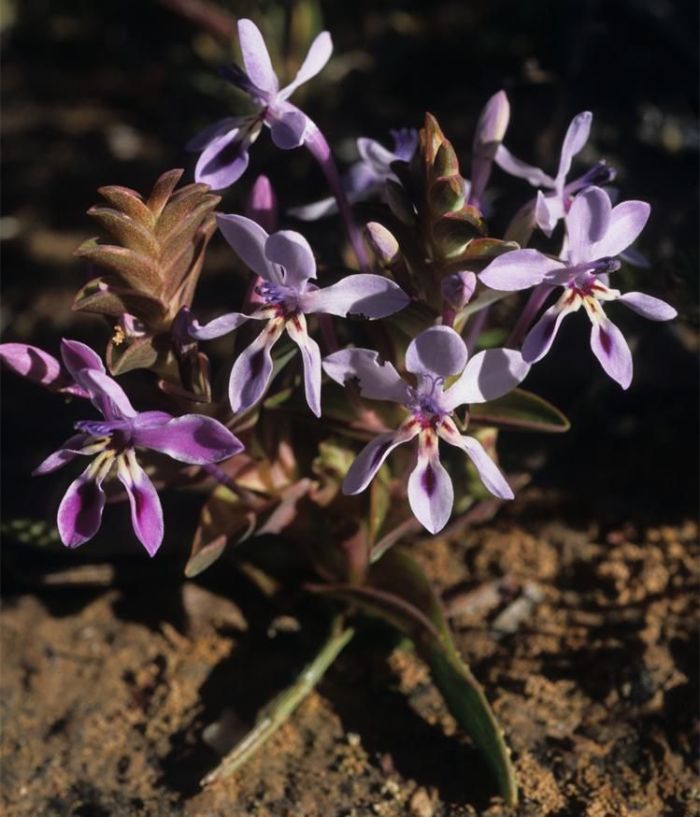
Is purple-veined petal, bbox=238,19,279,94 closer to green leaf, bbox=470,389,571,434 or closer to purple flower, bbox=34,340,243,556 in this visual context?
purple flower, bbox=34,340,243,556

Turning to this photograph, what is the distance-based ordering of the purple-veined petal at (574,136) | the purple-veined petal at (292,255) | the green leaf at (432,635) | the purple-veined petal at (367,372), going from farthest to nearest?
the green leaf at (432,635) → the purple-veined petal at (574,136) → the purple-veined petal at (367,372) → the purple-veined petal at (292,255)

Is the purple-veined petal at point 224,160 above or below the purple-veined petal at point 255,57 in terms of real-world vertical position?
below

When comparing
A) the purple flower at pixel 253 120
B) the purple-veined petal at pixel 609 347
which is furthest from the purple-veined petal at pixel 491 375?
the purple flower at pixel 253 120

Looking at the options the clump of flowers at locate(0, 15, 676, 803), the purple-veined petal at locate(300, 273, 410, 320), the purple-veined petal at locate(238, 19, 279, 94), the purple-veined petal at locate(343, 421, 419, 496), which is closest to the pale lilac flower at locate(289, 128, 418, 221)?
the clump of flowers at locate(0, 15, 676, 803)

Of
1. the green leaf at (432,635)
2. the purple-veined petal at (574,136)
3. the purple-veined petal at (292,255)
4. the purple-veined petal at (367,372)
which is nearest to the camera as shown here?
the purple-veined petal at (292,255)

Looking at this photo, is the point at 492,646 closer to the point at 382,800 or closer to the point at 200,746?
the point at 382,800

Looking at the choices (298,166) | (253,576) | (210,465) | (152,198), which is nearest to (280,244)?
(152,198)

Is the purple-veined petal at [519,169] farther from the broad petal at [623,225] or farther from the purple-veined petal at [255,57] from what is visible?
the purple-veined petal at [255,57]
